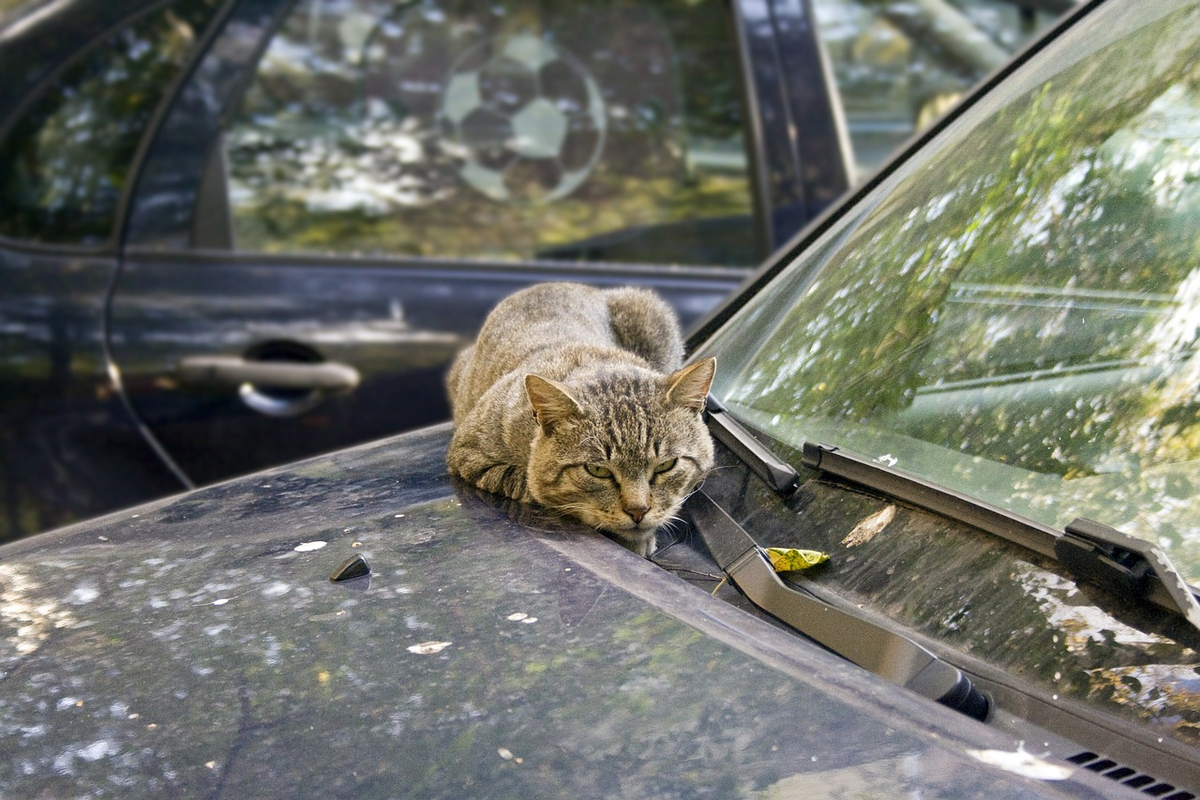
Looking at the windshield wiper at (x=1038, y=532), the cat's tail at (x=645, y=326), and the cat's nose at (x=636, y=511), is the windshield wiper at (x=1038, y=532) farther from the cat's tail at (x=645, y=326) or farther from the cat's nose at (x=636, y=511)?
the cat's tail at (x=645, y=326)

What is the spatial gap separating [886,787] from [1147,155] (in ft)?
3.90

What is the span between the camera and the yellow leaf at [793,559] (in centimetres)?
190

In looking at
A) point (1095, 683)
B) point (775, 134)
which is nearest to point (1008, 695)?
point (1095, 683)

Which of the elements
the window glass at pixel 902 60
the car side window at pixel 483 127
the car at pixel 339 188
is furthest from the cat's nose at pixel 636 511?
the window glass at pixel 902 60

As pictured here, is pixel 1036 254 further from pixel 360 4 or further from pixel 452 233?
pixel 360 4

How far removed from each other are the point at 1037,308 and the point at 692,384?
2.80 ft

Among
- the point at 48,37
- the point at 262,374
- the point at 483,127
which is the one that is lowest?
the point at 262,374

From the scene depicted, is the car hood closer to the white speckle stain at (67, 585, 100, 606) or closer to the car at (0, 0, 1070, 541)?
the white speckle stain at (67, 585, 100, 606)

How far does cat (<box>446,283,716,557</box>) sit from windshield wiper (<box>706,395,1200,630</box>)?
33 centimetres

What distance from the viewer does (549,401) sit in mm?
2943

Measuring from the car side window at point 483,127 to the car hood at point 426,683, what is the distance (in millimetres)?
2637

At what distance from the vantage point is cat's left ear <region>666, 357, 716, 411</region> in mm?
2568

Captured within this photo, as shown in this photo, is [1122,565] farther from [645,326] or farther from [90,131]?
[90,131]

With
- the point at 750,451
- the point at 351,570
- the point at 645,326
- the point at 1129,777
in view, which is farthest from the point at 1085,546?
the point at 645,326
